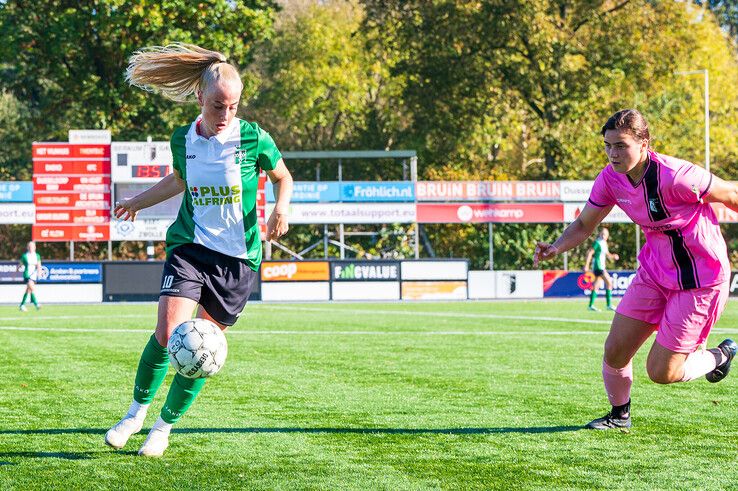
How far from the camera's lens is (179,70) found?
241 inches

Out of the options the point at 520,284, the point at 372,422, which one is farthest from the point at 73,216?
the point at 372,422

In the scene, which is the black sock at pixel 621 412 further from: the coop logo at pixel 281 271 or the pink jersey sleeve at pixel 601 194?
the coop logo at pixel 281 271

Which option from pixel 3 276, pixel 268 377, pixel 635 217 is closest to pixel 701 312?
pixel 635 217

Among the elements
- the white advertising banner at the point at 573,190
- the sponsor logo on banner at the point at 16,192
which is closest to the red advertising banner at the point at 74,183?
the sponsor logo on banner at the point at 16,192

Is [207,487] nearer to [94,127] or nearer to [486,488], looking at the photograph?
[486,488]

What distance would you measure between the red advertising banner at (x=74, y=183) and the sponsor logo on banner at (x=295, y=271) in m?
5.25

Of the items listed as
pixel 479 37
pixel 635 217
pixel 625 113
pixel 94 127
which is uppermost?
pixel 479 37

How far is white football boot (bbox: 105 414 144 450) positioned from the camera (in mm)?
6027

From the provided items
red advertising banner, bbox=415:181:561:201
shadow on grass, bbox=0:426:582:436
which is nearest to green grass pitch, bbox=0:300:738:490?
shadow on grass, bbox=0:426:582:436

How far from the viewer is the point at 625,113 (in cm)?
644

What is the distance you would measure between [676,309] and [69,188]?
27462 mm

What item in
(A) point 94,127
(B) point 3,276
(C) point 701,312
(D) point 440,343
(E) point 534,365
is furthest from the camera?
(A) point 94,127

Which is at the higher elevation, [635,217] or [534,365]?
[635,217]

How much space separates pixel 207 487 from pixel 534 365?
6654mm
